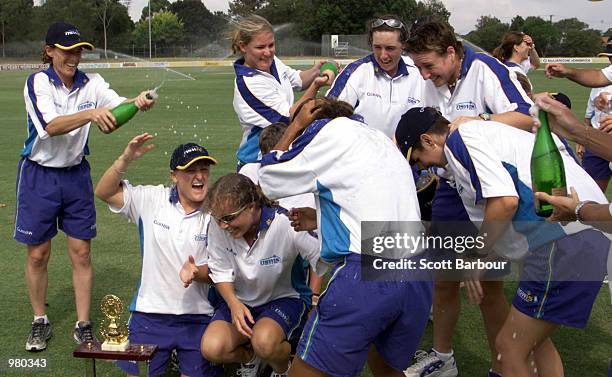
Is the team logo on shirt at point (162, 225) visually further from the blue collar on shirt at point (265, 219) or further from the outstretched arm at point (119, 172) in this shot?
the blue collar on shirt at point (265, 219)

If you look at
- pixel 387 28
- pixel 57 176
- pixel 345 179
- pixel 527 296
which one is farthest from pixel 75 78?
pixel 527 296

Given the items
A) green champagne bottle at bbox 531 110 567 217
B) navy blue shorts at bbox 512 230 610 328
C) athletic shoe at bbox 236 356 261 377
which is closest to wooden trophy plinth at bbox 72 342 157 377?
athletic shoe at bbox 236 356 261 377

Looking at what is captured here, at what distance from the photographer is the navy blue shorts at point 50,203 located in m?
5.15

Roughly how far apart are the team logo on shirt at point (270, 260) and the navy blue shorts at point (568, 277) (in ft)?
4.77

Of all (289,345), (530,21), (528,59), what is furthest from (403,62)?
(530,21)

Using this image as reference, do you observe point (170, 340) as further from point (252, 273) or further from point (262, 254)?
point (262, 254)

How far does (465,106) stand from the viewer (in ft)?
14.5

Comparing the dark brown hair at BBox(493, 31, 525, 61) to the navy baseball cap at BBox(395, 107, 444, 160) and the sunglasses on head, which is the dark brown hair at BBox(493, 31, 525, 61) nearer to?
the sunglasses on head

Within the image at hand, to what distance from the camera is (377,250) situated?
3.15 m

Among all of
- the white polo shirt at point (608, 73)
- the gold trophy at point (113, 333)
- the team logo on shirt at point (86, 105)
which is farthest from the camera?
the white polo shirt at point (608, 73)

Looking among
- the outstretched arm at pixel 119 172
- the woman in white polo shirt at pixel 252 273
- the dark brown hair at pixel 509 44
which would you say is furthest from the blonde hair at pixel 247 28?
the dark brown hair at pixel 509 44

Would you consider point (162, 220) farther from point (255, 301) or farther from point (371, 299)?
point (371, 299)

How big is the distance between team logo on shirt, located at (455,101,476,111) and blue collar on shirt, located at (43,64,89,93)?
2.79 m

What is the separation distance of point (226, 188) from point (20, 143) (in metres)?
12.6
